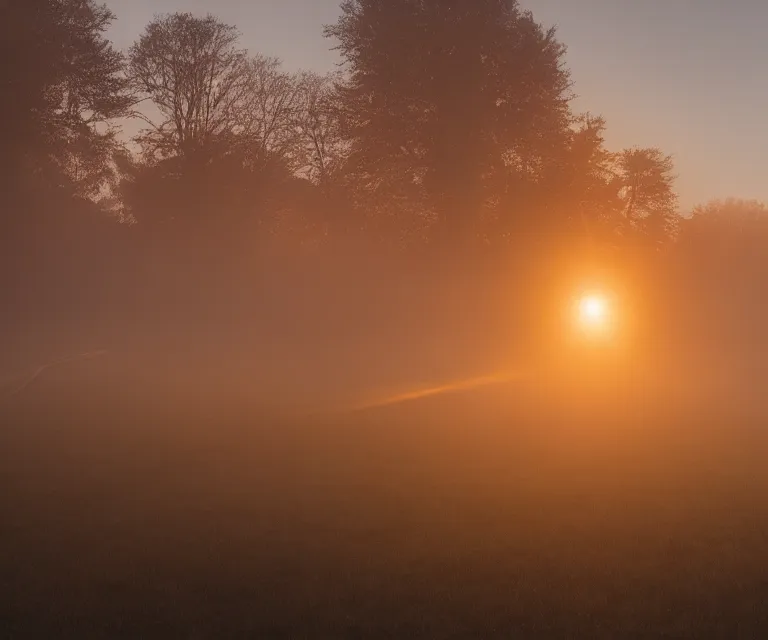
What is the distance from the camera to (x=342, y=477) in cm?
1142

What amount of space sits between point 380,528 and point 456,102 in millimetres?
19068

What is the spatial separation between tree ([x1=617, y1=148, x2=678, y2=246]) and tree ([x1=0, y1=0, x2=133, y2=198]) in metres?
26.6

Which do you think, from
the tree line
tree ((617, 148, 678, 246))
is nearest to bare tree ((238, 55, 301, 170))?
the tree line

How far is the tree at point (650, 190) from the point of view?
4194cm

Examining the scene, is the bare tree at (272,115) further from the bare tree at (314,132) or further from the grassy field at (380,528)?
the grassy field at (380,528)

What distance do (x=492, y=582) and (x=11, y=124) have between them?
27341 millimetres

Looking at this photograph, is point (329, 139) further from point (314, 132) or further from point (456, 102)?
point (456, 102)

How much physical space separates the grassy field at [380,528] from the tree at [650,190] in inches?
1106

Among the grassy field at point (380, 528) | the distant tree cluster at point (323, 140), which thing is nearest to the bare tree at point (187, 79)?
the distant tree cluster at point (323, 140)

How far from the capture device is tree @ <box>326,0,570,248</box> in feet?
83.2

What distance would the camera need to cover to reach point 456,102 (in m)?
25.3

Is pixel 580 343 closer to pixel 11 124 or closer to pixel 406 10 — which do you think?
pixel 406 10

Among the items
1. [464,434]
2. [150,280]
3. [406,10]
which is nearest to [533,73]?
[406,10]

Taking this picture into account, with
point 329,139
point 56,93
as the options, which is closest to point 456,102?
point 329,139
